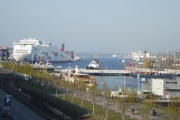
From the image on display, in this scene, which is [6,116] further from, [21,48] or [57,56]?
[57,56]

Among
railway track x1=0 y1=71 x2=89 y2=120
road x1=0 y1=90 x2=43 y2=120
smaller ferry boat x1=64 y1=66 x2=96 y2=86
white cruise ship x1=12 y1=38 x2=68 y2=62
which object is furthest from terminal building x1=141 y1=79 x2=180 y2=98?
white cruise ship x1=12 y1=38 x2=68 y2=62

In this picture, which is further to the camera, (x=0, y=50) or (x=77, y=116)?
(x=0, y=50)

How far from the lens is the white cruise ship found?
171ft

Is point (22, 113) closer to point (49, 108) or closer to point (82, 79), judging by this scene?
point (49, 108)

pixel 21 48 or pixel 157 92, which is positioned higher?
pixel 21 48

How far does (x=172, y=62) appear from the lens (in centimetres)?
5288

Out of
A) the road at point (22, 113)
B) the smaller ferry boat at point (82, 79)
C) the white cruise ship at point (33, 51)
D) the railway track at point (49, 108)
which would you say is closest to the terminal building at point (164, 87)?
the smaller ferry boat at point (82, 79)

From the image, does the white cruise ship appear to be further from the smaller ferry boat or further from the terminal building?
the terminal building

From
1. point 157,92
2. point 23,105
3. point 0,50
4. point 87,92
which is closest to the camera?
point 23,105

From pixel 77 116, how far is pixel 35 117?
4.07ft

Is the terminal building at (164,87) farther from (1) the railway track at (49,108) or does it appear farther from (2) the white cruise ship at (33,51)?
(2) the white cruise ship at (33,51)

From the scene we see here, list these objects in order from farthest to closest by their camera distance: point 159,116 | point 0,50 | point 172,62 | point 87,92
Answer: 1. point 0,50
2. point 172,62
3. point 87,92
4. point 159,116

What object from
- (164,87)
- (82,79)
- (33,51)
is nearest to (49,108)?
(164,87)

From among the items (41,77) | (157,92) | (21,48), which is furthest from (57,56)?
(157,92)
